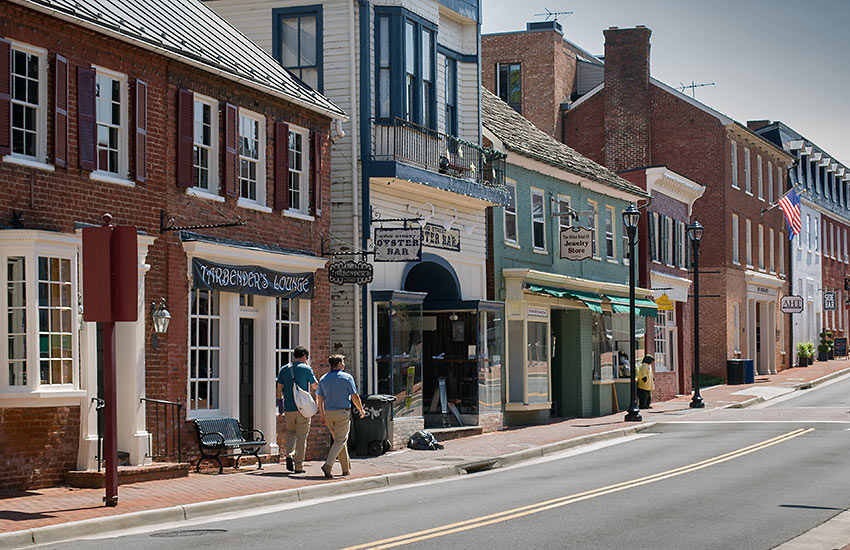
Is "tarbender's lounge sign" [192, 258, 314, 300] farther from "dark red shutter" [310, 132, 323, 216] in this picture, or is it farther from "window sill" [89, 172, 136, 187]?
"window sill" [89, 172, 136, 187]

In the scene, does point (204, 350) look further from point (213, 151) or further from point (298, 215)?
point (298, 215)

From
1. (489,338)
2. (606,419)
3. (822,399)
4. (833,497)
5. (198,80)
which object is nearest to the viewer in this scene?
(833,497)

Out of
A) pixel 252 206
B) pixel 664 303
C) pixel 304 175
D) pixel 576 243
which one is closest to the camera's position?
pixel 252 206

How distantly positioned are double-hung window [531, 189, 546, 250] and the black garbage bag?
8825 millimetres

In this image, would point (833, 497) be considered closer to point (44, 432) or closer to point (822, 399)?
point (44, 432)

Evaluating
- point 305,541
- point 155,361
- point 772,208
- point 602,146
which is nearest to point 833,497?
point 305,541

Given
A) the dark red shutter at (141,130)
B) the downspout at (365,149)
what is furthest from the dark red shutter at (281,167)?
the dark red shutter at (141,130)

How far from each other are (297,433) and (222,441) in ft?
3.71

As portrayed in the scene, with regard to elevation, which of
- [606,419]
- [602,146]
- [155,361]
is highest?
[602,146]

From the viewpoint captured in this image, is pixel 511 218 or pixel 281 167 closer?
pixel 281 167

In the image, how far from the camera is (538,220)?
31.0 meters

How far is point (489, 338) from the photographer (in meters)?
27.3

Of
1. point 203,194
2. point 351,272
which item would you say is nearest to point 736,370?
point 351,272

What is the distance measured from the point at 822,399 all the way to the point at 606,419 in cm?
931
